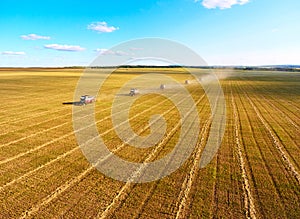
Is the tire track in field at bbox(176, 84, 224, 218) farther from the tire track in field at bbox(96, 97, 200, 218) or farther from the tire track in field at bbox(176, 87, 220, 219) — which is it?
the tire track in field at bbox(96, 97, 200, 218)

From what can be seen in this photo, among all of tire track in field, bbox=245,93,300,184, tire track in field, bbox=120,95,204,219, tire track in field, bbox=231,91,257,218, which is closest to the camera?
tire track in field, bbox=120,95,204,219

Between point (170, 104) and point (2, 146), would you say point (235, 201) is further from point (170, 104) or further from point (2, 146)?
point (170, 104)

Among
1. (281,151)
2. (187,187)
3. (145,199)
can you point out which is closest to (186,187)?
(187,187)

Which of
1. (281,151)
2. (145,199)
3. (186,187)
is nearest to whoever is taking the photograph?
(145,199)

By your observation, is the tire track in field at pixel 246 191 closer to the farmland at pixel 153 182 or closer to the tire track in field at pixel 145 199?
the farmland at pixel 153 182

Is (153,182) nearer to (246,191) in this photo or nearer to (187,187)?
(187,187)

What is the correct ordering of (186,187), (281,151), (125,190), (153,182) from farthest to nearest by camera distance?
(281,151)
(153,182)
(186,187)
(125,190)

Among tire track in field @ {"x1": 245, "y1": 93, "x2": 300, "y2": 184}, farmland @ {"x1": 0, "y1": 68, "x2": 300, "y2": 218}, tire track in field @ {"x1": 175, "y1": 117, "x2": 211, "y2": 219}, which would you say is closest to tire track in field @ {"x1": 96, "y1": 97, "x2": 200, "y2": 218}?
farmland @ {"x1": 0, "y1": 68, "x2": 300, "y2": 218}

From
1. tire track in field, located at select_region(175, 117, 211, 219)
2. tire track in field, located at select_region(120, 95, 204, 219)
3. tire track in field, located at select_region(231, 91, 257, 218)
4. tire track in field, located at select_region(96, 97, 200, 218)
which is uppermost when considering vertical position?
tire track in field, located at select_region(96, 97, 200, 218)

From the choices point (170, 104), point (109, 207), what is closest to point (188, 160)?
point (109, 207)

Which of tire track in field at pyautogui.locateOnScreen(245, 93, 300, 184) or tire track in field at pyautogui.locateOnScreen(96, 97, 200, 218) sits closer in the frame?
tire track in field at pyautogui.locateOnScreen(96, 97, 200, 218)

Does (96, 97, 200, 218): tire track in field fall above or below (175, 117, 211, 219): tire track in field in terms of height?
above

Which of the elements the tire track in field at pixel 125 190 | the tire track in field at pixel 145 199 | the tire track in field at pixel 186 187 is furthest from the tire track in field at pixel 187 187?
the tire track in field at pixel 125 190
